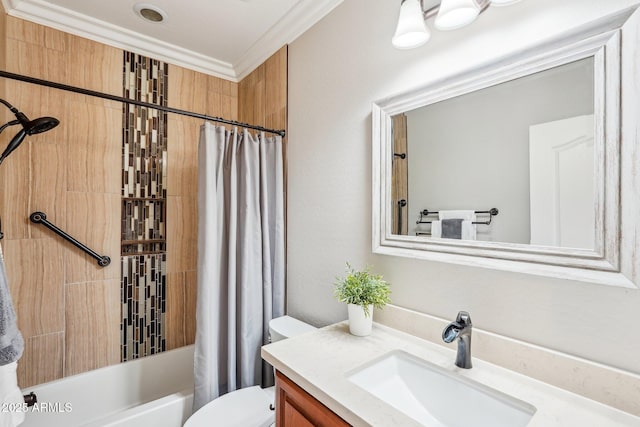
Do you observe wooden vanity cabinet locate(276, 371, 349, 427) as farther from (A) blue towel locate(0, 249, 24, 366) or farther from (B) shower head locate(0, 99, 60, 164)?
(B) shower head locate(0, 99, 60, 164)

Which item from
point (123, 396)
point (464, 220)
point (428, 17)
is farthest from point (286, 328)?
point (428, 17)

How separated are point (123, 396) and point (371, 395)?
76.4 inches

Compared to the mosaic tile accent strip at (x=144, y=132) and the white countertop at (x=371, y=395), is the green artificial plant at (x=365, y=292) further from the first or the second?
the mosaic tile accent strip at (x=144, y=132)

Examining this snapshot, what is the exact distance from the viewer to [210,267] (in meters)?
1.57

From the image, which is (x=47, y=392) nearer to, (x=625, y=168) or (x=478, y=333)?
(x=478, y=333)

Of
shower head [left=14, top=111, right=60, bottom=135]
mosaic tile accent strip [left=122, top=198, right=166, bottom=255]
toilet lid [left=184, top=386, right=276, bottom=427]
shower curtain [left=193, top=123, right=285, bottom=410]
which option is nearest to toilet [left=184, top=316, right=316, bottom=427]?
toilet lid [left=184, top=386, right=276, bottom=427]

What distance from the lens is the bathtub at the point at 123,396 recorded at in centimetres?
150

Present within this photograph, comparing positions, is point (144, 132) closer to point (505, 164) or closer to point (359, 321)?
point (359, 321)

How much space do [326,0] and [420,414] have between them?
1919 mm

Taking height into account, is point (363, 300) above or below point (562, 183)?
below

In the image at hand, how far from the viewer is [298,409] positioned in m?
0.93

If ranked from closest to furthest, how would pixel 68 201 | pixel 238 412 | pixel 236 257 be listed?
pixel 238 412 → pixel 236 257 → pixel 68 201

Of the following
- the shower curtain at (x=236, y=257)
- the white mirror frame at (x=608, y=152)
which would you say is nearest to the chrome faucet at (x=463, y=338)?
the white mirror frame at (x=608, y=152)

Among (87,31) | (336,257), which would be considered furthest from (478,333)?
(87,31)
